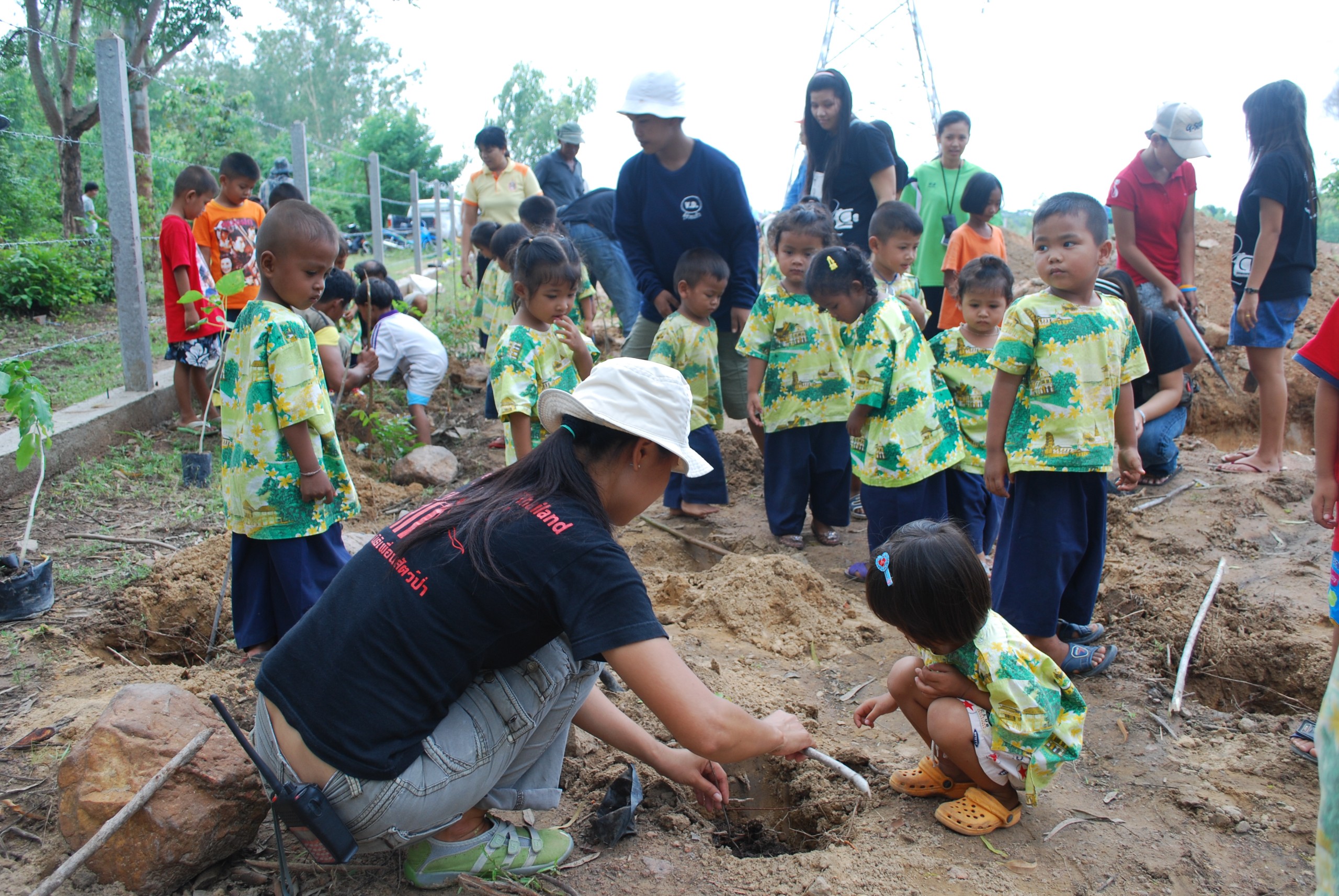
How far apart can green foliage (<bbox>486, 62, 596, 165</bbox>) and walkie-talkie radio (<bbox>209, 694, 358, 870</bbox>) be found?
39950 millimetres

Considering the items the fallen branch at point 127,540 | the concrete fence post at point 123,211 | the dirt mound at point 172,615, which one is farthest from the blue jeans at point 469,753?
the concrete fence post at point 123,211

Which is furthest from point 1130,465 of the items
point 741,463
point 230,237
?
point 230,237

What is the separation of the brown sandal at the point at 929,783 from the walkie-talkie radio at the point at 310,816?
4.54 ft

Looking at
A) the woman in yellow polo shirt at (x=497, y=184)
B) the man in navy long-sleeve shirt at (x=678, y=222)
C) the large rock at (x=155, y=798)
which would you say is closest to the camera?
the large rock at (x=155, y=798)

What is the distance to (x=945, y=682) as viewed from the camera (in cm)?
218

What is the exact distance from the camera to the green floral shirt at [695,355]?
4.48 m

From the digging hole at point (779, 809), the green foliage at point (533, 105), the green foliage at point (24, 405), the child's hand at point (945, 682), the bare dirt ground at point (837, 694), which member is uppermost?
the green foliage at point (533, 105)

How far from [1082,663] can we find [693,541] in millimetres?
1910

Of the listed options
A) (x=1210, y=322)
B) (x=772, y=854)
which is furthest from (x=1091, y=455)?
(x=1210, y=322)

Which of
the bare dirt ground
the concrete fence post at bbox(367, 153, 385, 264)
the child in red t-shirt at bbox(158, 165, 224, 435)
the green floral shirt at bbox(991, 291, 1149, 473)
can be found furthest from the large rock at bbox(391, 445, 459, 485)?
the concrete fence post at bbox(367, 153, 385, 264)

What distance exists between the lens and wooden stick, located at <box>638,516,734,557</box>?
14.3ft

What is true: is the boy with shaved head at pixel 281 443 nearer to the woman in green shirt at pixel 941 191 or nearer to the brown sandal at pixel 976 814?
the brown sandal at pixel 976 814

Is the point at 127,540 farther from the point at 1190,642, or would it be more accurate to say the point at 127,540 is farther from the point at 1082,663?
the point at 1190,642

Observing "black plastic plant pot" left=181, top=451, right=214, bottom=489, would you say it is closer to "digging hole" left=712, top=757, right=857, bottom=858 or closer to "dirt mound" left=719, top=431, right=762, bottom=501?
"dirt mound" left=719, top=431, right=762, bottom=501
